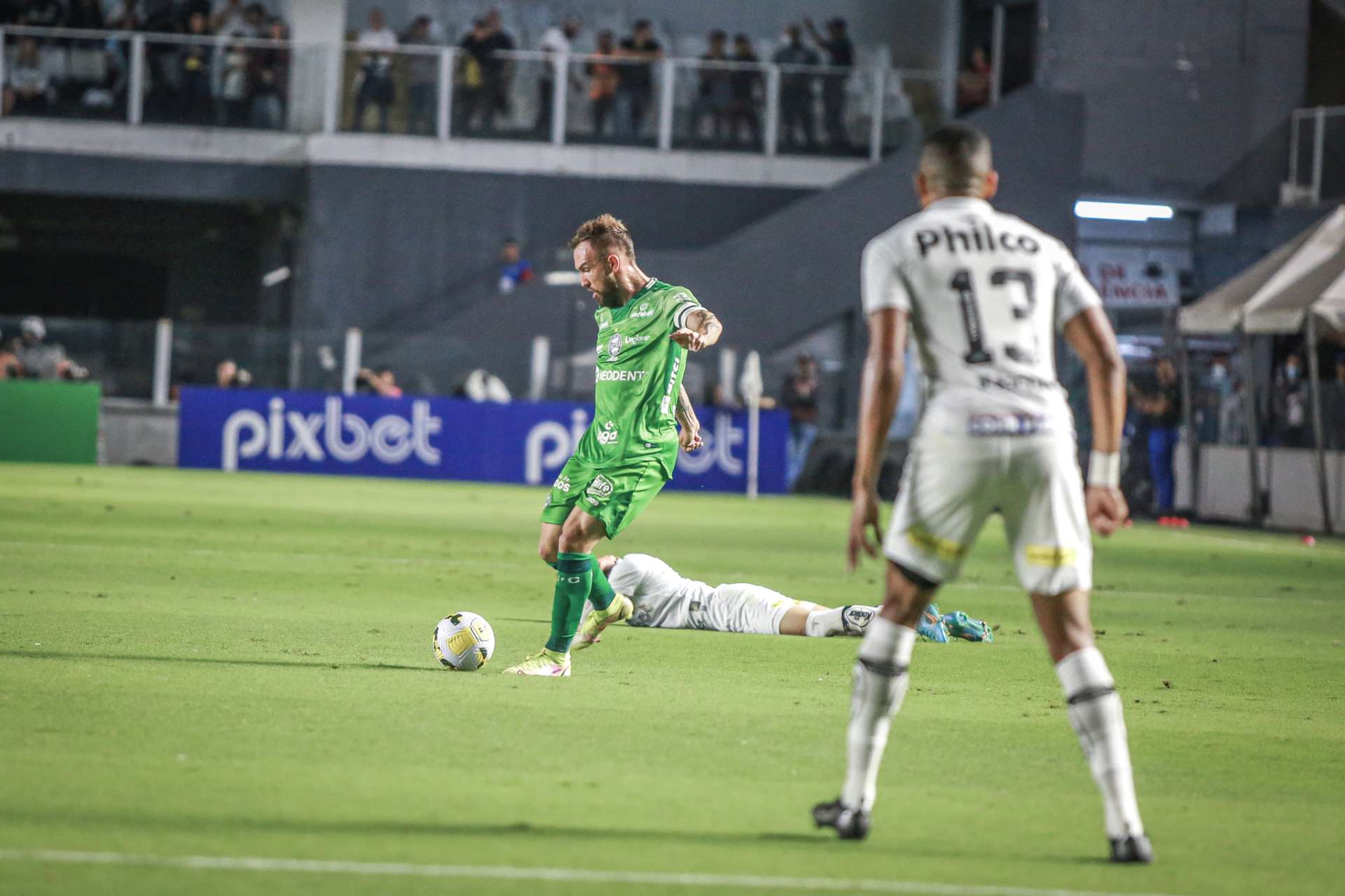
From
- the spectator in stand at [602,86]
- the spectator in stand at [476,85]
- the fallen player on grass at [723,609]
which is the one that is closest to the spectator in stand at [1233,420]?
the spectator in stand at [602,86]

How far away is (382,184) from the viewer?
32.4 meters

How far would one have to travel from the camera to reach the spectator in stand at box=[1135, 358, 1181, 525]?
2602 centimetres

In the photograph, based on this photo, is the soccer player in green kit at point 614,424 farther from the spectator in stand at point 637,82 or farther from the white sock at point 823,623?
the spectator in stand at point 637,82

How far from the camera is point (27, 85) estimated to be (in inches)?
1254

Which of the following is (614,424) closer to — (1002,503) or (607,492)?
(607,492)

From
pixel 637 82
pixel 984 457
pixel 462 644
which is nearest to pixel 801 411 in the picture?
pixel 637 82

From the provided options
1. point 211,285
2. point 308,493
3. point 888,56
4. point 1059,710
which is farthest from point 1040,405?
point 211,285

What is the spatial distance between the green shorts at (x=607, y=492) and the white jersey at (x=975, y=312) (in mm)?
3387

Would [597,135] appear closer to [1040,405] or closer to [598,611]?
[598,611]

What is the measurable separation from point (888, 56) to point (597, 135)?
7.05 meters

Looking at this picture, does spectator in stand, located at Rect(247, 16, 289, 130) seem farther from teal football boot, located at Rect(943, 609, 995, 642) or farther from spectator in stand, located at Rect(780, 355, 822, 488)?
teal football boot, located at Rect(943, 609, 995, 642)

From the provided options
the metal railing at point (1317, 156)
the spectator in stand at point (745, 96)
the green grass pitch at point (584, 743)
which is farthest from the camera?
the spectator in stand at point (745, 96)

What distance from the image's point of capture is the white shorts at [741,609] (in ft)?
34.5

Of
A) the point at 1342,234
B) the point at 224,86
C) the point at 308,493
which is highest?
the point at 224,86
